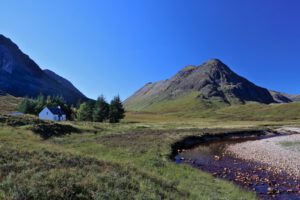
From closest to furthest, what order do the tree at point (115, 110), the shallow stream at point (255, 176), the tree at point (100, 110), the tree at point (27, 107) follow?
the shallow stream at point (255, 176) < the tree at point (100, 110) < the tree at point (115, 110) < the tree at point (27, 107)

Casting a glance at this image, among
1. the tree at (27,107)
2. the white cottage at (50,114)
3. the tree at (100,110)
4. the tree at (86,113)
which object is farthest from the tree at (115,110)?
the tree at (27,107)

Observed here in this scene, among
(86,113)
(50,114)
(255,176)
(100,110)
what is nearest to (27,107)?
(50,114)

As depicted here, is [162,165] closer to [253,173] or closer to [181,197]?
[253,173]

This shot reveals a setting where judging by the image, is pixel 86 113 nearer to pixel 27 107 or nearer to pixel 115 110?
pixel 115 110

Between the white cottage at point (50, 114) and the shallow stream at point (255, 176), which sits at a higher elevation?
the white cottage at point (50, 114)

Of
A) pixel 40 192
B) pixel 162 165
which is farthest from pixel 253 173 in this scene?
pixel 40 192

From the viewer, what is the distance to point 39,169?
51.6 ft

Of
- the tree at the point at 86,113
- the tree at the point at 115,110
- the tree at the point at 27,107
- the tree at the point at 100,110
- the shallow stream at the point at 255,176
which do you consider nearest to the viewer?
the shallow stream at the point at 255,176

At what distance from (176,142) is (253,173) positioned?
2350 cm

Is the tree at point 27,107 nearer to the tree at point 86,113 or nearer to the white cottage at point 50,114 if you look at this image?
the white cottage at point 50,114

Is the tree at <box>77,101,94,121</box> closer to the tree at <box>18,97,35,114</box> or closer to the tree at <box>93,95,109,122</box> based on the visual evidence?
the tree at <box>93,95,109,122</box>

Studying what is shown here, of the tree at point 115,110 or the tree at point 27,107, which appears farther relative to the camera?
the tree at point 27,107

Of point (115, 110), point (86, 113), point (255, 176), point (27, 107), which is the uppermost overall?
point (115, 110)

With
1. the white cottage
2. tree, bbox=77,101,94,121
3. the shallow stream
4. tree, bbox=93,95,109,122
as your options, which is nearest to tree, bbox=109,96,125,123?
tree, bbox=93,95,109,122
